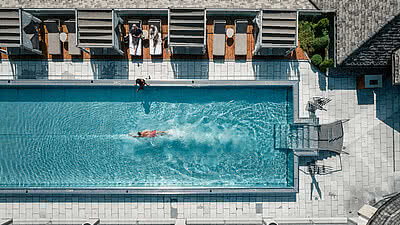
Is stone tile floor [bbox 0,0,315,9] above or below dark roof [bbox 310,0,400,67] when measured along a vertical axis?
above

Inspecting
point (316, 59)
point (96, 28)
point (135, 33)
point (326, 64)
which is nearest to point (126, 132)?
point (135, 33)

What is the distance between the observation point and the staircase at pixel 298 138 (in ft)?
38.8

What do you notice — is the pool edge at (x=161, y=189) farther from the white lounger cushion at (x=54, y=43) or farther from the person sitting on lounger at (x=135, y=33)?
the person sitting on lounger at (x=135, y=33)

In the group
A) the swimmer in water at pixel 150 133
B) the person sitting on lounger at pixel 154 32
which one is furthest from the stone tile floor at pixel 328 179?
the swimmer in water at pixel 150 133

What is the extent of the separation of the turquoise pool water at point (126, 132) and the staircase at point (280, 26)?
2280 millimetres

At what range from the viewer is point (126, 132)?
479 inches

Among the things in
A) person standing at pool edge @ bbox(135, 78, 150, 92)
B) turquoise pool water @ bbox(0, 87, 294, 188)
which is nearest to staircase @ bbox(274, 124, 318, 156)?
turquoise pool water @ bbox(0, 87, 294, 188)

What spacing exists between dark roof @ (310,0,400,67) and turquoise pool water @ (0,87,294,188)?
3.14 metres

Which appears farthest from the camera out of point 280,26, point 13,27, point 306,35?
point 306,35

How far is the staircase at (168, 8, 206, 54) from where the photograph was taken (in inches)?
427

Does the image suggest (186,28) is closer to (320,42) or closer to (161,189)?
(320,42)

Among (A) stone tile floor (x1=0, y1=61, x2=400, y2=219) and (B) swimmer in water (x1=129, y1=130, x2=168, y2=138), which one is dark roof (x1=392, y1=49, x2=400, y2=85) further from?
(B) swimmer in water (x1=129, y1=130, x2=168, y2=138)

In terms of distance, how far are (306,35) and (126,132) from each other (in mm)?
9578

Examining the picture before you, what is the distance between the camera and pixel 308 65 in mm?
12141
